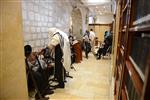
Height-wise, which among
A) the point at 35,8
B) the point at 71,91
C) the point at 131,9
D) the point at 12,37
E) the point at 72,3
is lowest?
the point at 71,91

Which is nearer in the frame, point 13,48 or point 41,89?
point 13,48

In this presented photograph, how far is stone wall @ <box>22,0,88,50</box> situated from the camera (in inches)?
136

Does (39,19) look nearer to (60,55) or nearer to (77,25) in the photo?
(60,55)

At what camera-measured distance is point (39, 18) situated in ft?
13.2

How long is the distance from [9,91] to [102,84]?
257 centimetres

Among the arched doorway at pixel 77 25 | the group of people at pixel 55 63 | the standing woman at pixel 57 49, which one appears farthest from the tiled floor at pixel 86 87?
the arched doorway at pixel 77 25

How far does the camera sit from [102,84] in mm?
3820

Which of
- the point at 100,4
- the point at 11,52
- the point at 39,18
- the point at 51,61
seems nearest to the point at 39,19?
the point at 39,18

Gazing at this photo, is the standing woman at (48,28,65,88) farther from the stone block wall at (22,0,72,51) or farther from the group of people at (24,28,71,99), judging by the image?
the stone block wall at (22,0,72,51)

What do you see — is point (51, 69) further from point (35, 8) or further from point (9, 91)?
point (9, 91)

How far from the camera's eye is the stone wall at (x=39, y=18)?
3.46 m

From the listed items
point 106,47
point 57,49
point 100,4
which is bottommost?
point 106,47

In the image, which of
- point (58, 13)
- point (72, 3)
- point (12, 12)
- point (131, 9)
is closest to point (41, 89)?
point (12, 12)

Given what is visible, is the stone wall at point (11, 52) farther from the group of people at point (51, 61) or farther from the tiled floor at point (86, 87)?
the tiled floor at point (86, 87)
